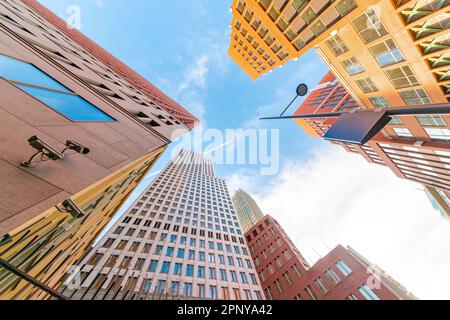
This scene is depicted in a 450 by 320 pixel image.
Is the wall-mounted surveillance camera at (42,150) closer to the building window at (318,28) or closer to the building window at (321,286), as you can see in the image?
the building window at (318,28)

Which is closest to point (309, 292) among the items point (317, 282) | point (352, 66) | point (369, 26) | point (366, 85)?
point (317, 282)

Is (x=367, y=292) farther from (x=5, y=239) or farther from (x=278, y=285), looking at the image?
(x=5, y=239)

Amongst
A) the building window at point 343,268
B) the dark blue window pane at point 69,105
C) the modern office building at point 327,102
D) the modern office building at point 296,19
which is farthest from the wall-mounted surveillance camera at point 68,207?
the building window at point 343,268

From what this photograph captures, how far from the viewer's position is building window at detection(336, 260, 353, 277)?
2970 centimetres

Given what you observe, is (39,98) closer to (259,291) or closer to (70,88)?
(70,88)

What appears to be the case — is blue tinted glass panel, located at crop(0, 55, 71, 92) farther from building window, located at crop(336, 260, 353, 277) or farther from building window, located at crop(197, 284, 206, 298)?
building window, located at crop(336, 260, 353, 277)

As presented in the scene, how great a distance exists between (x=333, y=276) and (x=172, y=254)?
2940 cm

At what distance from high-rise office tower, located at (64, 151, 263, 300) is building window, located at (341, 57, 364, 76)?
96.3 feet

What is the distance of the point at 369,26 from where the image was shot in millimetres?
13008

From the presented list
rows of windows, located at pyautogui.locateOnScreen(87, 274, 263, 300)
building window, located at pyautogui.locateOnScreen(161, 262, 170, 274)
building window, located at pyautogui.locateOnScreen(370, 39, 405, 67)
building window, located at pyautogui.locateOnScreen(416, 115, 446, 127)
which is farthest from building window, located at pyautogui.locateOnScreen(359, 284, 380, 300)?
building window, located at pyautogui.locateOnScreen(370, 39, 405, 67)

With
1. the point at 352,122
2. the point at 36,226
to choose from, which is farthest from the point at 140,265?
the point at 352,122

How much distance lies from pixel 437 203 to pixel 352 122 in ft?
153

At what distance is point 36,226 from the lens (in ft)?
13.1
